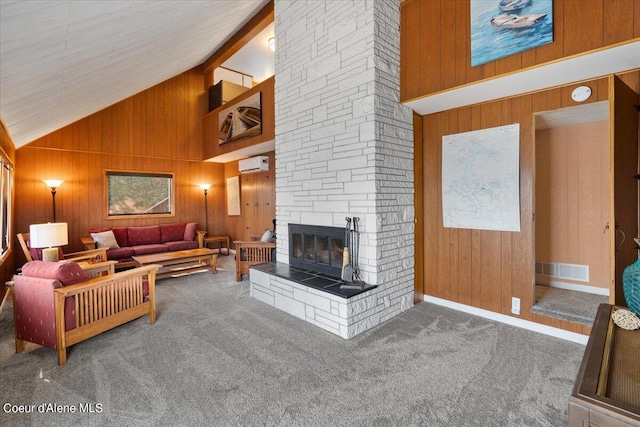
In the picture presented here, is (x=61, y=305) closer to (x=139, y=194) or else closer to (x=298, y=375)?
(x=298, y=375)

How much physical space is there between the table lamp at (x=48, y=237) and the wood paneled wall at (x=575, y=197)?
20.0 ft

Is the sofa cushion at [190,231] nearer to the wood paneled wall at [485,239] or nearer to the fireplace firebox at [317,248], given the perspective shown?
the fireplace firebox at [317,248]

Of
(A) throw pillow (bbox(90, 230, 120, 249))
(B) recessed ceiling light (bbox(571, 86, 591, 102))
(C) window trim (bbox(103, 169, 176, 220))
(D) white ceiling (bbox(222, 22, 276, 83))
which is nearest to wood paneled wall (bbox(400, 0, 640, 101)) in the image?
(B) recessed ceiling light (bbox(571, 86, 591, 102))

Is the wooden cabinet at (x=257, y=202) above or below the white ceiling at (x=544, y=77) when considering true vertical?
below

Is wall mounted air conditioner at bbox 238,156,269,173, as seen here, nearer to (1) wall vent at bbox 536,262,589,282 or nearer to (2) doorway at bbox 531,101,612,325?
(2) doorway at bbox 531,101,612,325

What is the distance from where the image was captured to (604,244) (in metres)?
3.56

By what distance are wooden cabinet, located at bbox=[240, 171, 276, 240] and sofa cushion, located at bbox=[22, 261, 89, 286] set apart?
4052mm

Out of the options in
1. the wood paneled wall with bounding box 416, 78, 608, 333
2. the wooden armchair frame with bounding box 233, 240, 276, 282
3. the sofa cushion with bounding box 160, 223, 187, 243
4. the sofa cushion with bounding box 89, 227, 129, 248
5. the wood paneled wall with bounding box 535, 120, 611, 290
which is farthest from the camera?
the sofa cushion with bounding box 160, 223, 187, 243

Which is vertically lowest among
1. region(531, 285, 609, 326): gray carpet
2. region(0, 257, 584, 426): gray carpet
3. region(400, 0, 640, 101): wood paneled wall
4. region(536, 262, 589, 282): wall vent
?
region(0, 257, 584, 426): gray carpet

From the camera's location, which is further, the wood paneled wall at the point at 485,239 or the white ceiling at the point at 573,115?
the wood paneled wall at the point at 485,239

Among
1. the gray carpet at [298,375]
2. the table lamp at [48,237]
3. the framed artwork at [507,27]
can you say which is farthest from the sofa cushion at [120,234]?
the framed artwork at [507,27]

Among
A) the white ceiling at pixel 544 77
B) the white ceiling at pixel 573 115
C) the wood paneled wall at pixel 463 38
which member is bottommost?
the white ceiling at pixel 573 115

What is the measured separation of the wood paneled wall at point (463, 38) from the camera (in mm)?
2229

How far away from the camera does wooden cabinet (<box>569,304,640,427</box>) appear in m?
0.83
